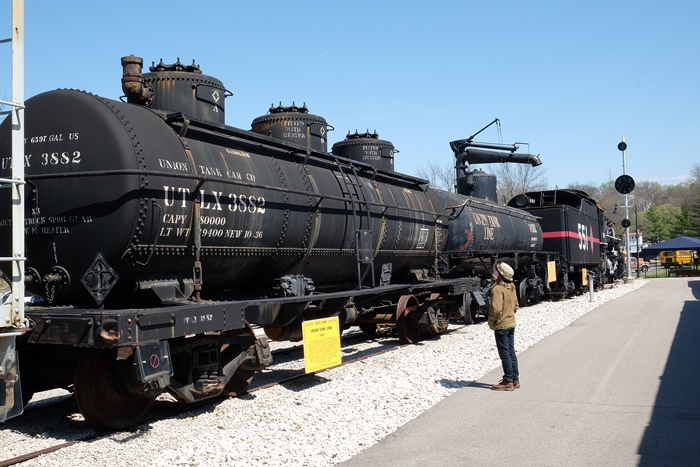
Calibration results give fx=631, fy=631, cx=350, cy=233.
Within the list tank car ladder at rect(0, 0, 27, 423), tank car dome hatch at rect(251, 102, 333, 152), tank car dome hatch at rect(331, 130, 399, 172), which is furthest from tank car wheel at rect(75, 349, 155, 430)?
tank car dome hatch at rect(331, 130, 399, 172)

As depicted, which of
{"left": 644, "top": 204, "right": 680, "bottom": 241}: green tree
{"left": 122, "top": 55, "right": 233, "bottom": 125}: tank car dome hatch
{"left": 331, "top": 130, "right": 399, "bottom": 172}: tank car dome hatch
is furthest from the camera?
{"left": 644, "top": 204, "right": 680, "bottom": 241}: green tree

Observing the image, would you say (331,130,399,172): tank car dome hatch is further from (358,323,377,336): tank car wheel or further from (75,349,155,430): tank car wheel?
(75,349,155,430): tank car wheel

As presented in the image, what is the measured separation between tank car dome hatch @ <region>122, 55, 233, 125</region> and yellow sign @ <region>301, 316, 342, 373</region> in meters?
2.99

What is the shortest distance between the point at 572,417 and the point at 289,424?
10.1 ft

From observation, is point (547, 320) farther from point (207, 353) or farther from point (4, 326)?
point (4, 326)

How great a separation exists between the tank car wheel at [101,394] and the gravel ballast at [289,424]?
0.62ft

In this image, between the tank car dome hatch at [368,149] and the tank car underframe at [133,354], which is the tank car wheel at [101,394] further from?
the tank car dome hatch at [368,149]

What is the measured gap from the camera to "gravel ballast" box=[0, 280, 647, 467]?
5711 mm

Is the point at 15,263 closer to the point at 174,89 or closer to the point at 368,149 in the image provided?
the point at 174,89

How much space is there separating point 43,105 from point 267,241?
2854mm

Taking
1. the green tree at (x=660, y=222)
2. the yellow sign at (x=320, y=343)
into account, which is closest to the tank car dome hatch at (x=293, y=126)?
the yellow sign at (x=320, y=343)

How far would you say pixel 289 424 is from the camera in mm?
6773

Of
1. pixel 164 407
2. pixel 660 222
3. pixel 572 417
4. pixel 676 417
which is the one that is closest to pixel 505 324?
pixel 572 417

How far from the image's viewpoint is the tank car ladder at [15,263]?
521 cm
